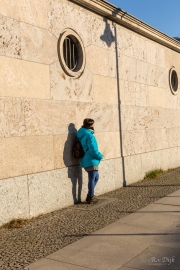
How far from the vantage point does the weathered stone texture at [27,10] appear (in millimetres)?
5652

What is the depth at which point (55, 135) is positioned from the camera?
6.54 meters

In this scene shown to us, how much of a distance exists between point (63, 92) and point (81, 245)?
3342 mm

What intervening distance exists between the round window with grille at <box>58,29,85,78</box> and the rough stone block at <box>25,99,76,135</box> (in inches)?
29.2

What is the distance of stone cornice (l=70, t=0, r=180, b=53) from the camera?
7746mm

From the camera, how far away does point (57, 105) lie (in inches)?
261

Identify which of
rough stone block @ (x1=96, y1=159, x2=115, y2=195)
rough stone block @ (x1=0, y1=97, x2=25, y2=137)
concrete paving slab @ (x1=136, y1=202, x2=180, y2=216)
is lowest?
→ concrete paving slab @ (x1=136, y1=202, x2=180, y2=216)

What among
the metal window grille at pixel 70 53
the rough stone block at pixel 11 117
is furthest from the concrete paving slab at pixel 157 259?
the metal window grille at pixel 70 53

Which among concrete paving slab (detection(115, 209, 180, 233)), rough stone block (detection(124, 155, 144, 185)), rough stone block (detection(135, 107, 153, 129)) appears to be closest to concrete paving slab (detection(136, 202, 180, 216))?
concrete paving slab (detection(115, 209, 180, 233))

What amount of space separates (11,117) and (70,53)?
2.34m

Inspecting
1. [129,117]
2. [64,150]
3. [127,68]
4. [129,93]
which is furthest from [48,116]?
[127,68]

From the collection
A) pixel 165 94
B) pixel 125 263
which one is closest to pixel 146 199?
pixel 125 263

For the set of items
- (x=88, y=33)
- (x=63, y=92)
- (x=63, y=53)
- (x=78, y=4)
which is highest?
(x=78, y=4)

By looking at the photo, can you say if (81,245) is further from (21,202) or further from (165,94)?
(165,94)

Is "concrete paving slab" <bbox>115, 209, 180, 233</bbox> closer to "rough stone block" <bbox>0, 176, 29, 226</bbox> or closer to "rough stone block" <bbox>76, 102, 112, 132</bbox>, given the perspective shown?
"rough stone block" <bbox>0, 176, 29, 226</bbox>
